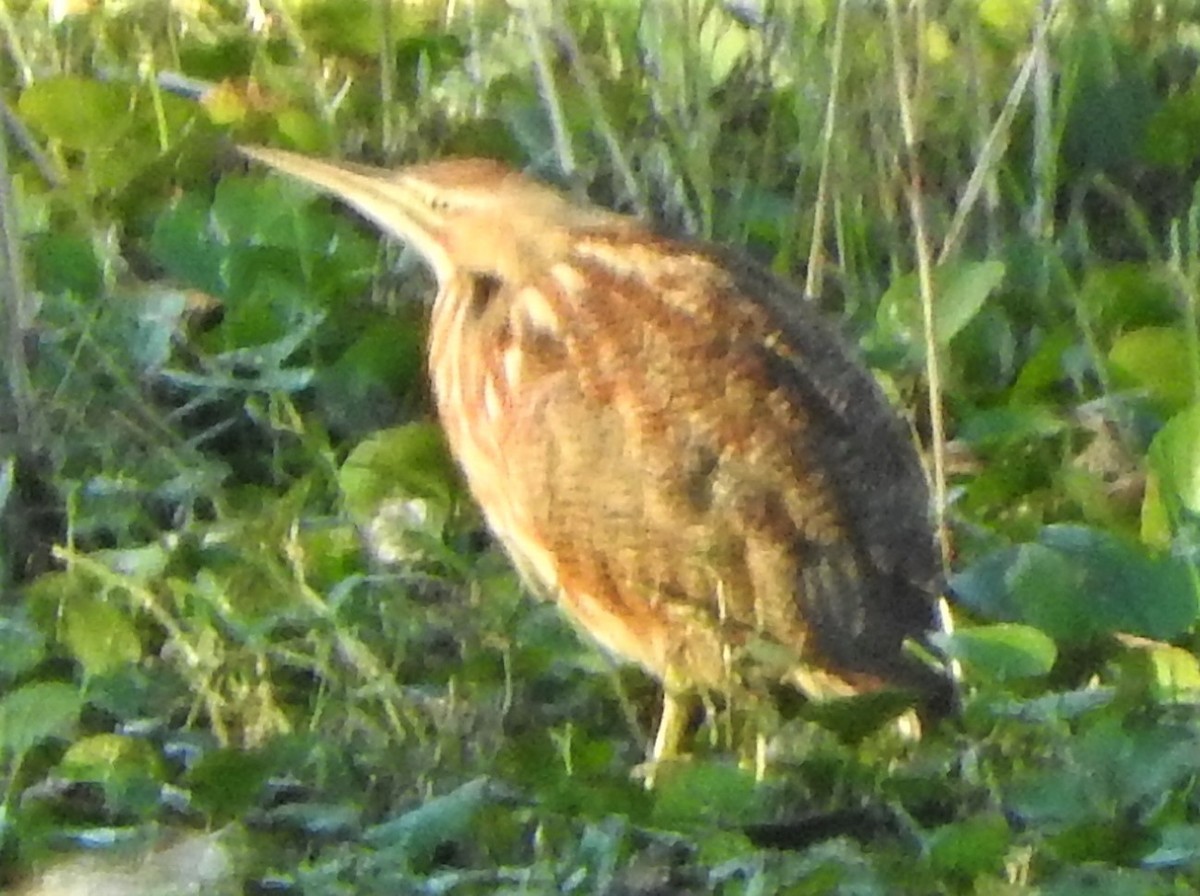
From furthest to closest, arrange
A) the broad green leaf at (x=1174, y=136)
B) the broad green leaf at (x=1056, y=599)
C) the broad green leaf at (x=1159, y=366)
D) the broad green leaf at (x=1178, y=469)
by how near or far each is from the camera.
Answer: the broad green leaf at (x=1174, y=136)
the broad green leaf at (x=1159, y=366)
the broad green leaf at (x=1178, y=469)
the broad green leaf at (x=1056, y=599)

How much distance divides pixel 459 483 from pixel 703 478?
17.4 inches

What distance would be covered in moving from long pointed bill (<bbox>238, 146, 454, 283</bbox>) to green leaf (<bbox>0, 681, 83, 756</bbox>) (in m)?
0.55

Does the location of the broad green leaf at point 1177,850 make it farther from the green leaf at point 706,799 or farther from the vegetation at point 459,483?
the green leaf at point 706,799

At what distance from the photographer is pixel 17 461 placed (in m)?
2.38

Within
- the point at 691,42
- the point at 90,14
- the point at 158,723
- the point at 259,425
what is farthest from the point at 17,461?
the point at 90,14

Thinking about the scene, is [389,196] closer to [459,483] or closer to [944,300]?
[459,483]

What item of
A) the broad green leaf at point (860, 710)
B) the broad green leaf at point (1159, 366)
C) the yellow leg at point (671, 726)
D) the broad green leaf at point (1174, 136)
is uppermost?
the broad green leaf at point (1174, 136)

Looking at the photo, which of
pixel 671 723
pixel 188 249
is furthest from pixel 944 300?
pixel 188 249

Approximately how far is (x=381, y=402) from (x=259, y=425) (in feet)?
0.40

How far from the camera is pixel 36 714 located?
75.1 inches

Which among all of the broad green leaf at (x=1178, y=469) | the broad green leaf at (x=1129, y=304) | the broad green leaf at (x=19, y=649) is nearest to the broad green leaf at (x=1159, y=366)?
the broad green leaf at (x=1129, y=304)

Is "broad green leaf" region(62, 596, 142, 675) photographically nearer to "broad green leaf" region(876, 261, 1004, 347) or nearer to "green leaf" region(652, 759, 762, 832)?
"green leaf" region(652, 759, 762, 832)

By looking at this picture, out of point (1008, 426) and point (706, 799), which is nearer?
point (706, 799)

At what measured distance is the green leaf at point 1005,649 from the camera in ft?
5.91
